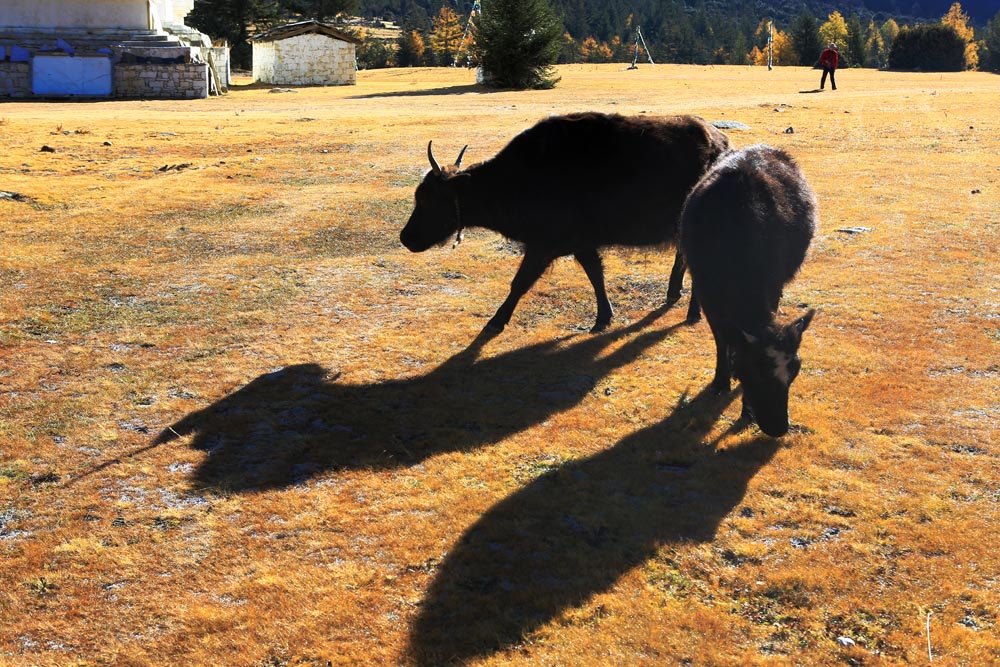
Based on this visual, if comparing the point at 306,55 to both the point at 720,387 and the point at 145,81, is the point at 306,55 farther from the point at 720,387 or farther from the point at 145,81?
the point at 720,387

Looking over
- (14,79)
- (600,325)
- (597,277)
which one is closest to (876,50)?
(14,79)

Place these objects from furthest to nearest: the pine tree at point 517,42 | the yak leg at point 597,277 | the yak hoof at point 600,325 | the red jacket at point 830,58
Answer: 1. the pine tree at point 517,42
2. the red jacket at point 830,58
3. the yak leg at point 597,277
4. the yak hoof at point 600,325

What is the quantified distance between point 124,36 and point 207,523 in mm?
33817

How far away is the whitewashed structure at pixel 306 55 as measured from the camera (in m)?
45.5

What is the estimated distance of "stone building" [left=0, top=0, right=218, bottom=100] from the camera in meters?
33.1

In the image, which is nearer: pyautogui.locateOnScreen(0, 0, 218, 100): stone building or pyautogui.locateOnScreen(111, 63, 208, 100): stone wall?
pyautogui.locateOnScreen(0, 0, 218, 100): stone building

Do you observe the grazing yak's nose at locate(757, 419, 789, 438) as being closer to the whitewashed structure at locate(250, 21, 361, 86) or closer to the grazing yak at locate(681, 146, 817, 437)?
the grazing yak at locate(681, 146, 817, 437)

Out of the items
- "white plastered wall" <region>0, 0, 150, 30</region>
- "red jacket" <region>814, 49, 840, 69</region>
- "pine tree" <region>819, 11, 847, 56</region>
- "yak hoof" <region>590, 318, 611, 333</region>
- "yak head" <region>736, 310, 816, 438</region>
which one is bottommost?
"yak hoof" <region>590, 318, 611, 333</region>

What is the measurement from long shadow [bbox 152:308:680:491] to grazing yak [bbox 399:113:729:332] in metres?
1.14

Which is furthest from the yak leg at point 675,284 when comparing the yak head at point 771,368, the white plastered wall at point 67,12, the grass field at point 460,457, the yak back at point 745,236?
the white plastered wall at point 67,12

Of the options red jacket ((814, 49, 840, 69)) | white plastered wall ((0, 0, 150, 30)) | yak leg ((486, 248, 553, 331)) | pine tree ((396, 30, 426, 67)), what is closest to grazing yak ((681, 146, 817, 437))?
yak leg ((486, 248, 553, 331))

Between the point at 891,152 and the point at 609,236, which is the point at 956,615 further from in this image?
the point at 891,152

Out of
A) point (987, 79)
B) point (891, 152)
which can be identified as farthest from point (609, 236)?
point (987, 79)

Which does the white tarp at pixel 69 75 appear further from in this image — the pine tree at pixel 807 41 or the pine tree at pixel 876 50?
the pine tree at pixel 876 50
